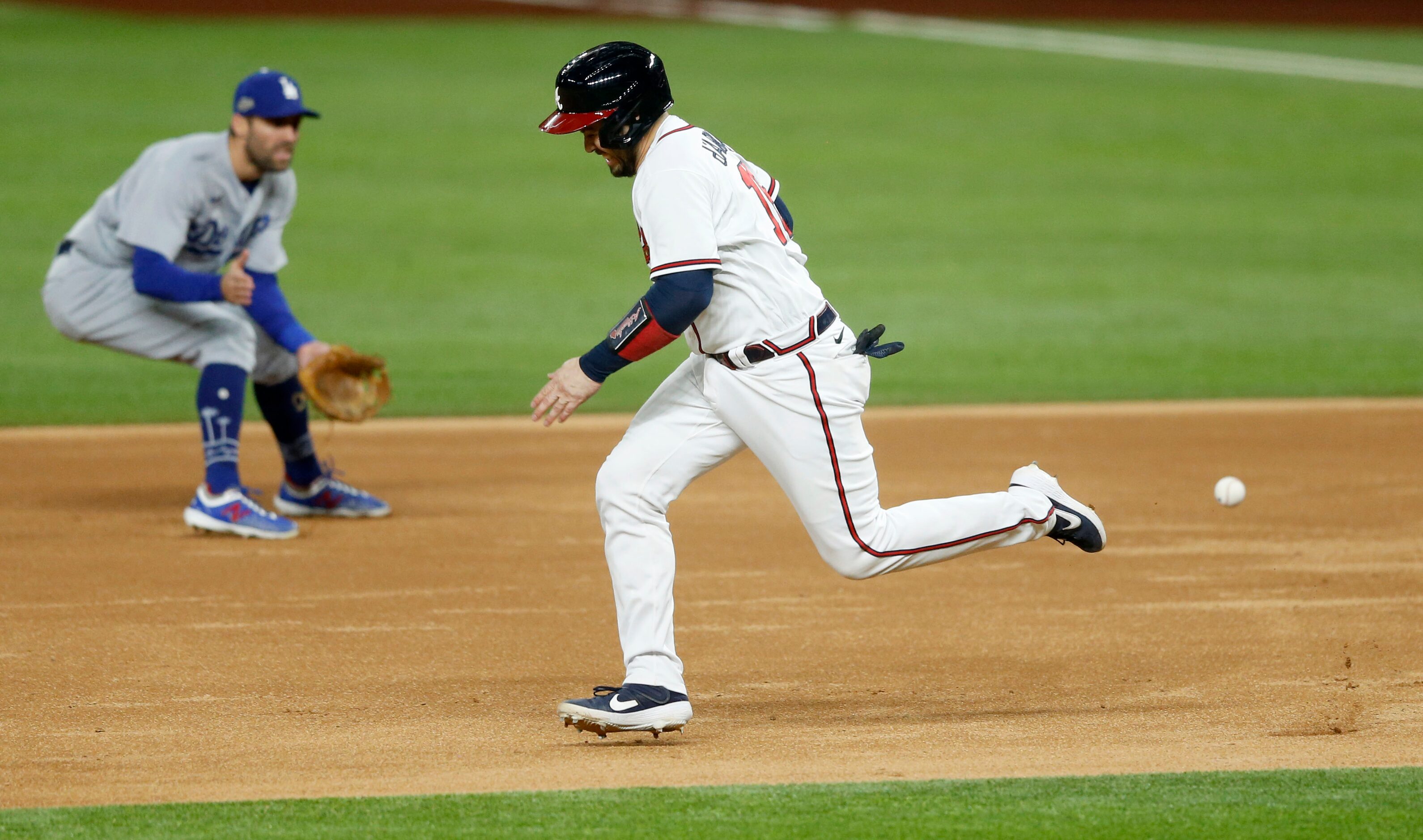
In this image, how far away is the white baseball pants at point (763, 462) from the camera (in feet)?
15.5

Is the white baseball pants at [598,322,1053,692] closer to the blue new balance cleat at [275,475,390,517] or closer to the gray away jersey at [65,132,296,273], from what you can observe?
the gray away jersey at [65,132,296,273]

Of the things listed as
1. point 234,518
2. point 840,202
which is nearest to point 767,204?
point 234,518

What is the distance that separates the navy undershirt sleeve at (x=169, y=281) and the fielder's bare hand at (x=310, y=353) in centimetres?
42

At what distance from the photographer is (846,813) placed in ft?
13.7

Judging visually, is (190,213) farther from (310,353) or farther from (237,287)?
(310,353)

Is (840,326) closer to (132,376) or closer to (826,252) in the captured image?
(132,376)

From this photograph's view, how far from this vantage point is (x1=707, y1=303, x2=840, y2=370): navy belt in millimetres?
4758

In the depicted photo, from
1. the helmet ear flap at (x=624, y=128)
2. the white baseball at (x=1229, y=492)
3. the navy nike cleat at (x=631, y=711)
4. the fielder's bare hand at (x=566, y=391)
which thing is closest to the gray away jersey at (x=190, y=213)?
the helmet ear flap at (x=624, y=128)

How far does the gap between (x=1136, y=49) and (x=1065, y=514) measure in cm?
2735

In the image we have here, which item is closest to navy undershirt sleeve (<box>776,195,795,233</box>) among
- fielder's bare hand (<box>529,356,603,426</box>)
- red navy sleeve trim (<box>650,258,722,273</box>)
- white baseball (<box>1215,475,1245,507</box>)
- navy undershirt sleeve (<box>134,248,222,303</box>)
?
red navy sleeve trim (<box>650,258,722,273</box>)

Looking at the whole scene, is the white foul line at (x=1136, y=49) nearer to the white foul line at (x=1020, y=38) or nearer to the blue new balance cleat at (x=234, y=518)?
the white foul line at (x=1020, y=38)

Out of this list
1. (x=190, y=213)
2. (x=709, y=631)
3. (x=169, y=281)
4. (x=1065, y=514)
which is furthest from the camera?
(x=190, y=213)

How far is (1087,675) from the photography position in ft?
18.3

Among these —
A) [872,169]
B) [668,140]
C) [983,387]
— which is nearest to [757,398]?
[668,140]
